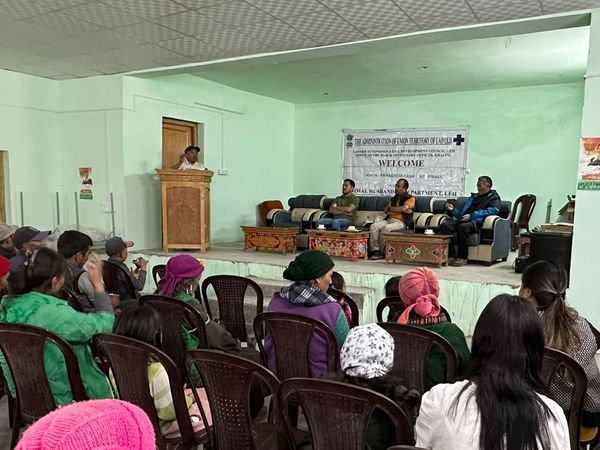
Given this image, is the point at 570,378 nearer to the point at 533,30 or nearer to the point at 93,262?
the point at 93,262

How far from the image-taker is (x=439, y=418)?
1257 millimetres

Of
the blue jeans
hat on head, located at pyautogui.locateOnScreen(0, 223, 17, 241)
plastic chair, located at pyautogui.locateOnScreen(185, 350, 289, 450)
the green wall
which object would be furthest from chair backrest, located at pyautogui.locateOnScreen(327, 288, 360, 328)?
the green wall

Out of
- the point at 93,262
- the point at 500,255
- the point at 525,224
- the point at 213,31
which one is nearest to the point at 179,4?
the point at 213,31

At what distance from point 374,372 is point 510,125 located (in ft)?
23.0

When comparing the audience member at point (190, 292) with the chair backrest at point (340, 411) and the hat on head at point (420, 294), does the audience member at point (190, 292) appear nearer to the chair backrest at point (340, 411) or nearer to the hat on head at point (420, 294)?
the hat on head at point (420, 294)

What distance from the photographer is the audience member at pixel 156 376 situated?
1.83m

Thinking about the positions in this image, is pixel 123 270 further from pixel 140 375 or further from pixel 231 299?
pixel 140 375

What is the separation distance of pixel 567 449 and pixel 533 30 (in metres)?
3.79

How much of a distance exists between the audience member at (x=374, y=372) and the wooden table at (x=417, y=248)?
394 cm

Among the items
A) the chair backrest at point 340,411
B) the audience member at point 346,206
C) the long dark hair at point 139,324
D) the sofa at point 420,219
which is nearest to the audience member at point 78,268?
the long dark hair at point 139,324

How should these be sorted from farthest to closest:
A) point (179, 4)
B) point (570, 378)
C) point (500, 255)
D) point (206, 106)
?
point (206, 106)
point (500, 255)
point (179, 4)
point (570, 378)

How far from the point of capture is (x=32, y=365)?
1.99 metres

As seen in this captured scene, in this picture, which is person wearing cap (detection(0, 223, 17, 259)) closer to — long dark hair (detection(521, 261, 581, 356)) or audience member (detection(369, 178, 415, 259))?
long dark hair (detection(521, 261, 581, 356))

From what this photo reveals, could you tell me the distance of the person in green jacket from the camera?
2021 millimetres
